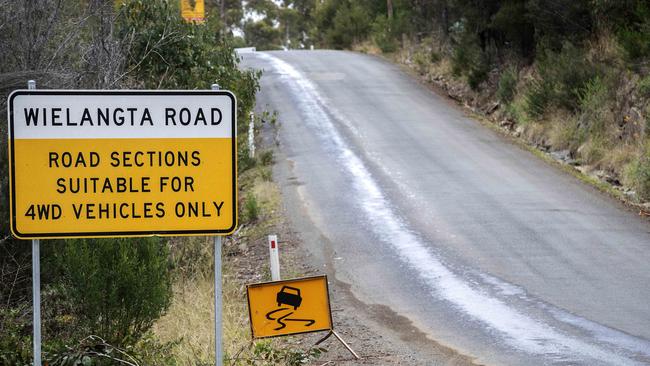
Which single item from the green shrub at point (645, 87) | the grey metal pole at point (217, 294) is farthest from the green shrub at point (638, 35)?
the grey metal pole at point (217, 294)

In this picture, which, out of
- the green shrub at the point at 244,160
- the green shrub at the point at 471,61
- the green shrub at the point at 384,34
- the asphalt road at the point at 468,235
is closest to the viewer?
the asphalt road at the point at 468,235

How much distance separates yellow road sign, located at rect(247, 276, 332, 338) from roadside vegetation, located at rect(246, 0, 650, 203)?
9.82 m

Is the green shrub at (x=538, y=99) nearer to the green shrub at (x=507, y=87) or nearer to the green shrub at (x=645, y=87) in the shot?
the green shrub at (x=507, y=87)

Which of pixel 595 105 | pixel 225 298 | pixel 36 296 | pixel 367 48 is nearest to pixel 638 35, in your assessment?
pixel 595 105

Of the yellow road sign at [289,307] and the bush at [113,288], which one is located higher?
the bush at [113,288]

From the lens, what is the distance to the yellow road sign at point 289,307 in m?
8.36

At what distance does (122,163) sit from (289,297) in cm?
317

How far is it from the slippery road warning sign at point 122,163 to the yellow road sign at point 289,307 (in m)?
2.72

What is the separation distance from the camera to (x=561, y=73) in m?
22.6

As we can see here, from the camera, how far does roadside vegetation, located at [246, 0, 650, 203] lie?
64.2ft

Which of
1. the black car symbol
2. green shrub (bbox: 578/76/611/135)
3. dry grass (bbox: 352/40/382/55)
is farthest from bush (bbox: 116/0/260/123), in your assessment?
dry grass (bbox: 352/40/382/55)

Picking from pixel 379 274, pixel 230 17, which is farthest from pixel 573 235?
A: pixel 230 17

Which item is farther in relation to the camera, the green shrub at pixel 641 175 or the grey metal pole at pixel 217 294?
the green shrub at pixel 641 175

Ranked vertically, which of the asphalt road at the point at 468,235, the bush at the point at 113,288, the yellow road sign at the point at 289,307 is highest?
the bush at the point at 113,288
